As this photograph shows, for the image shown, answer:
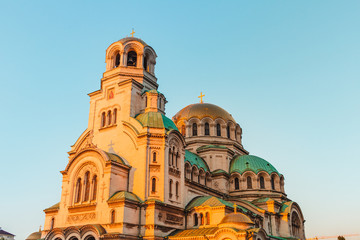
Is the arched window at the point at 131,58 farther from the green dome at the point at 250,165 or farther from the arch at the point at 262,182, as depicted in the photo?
the arch at the point at 262,182

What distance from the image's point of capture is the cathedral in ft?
88.5

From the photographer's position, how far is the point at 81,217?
2848 centimetres

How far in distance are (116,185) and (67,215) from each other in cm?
505

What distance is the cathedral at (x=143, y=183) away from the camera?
27.0m

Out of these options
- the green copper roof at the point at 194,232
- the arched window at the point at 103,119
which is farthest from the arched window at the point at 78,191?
the green copper roof at the point at 194,232

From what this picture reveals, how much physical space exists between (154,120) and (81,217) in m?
10.0

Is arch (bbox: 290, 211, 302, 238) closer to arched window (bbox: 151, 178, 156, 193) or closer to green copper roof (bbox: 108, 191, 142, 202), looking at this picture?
arched window (bbox: 151, 178, 156, 193)

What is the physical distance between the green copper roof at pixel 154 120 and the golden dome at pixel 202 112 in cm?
1427

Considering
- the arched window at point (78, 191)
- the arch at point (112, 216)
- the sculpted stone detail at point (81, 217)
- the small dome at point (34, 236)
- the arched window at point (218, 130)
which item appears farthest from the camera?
the arched window at point (218, 130)

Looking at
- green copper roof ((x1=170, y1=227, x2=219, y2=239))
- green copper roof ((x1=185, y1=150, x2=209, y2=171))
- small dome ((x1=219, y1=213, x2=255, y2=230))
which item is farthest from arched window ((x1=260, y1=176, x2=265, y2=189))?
green copper roof ((x1=170, y1=227, x2=219, y2=239))

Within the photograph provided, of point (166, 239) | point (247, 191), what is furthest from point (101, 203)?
point (247, 191)

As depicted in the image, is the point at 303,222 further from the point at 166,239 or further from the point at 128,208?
the point at 128,208

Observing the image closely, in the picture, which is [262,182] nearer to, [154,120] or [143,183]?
[154,120]

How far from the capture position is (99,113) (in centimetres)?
3428
